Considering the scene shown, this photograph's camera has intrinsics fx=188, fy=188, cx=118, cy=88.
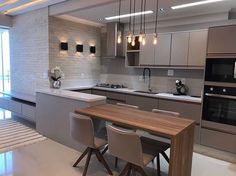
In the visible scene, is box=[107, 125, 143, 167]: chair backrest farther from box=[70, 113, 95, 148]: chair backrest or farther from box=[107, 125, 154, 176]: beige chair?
box=[70, 113, 95, 148]: chair backrest

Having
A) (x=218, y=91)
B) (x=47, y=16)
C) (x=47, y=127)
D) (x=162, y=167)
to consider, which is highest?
(x=47, y=16)

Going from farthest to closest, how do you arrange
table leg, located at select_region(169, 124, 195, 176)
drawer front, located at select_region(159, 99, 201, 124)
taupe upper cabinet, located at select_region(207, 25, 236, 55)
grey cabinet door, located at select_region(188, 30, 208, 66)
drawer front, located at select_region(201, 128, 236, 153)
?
grey cabinet door, located at select_region(188, 30, 208, 66)
drawer front, located at select_region(159, 99, 201, 124)
drawer front, located at select_region(201, 128, 236, 153)
taupe upper cabinet, located at select_region(207, 25, 236, 55)
table leg, located at select_region(169, 124, 195, 176)

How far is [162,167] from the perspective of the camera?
2.97 meters

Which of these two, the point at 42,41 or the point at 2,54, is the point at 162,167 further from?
the point at 2,54

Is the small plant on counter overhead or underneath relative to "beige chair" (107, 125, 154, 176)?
overhead

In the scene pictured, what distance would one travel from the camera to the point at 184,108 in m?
3.79

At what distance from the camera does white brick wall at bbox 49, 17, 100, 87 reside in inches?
183

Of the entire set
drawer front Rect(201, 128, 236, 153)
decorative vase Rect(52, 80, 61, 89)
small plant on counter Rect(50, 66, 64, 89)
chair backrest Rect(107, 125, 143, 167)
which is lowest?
drawer front Rect(201, 128, 236, 153)

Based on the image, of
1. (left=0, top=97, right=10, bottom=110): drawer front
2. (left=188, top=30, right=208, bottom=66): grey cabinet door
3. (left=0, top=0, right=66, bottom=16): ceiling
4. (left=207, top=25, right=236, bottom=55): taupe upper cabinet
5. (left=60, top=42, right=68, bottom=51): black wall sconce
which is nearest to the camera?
(left=207, top=25, right=236, bottom=55): taupe upper cabinet

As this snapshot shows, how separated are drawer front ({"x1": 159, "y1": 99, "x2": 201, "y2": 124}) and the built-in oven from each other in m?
0.13

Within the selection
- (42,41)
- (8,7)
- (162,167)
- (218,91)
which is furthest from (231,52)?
(8,7)


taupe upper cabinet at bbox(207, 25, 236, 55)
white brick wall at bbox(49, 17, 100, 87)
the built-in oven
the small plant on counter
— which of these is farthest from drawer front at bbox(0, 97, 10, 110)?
taupe upper cabinet at bbox(207, 25, 236, 55)

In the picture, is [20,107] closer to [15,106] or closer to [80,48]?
[15,106]

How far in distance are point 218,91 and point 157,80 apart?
1679mm
